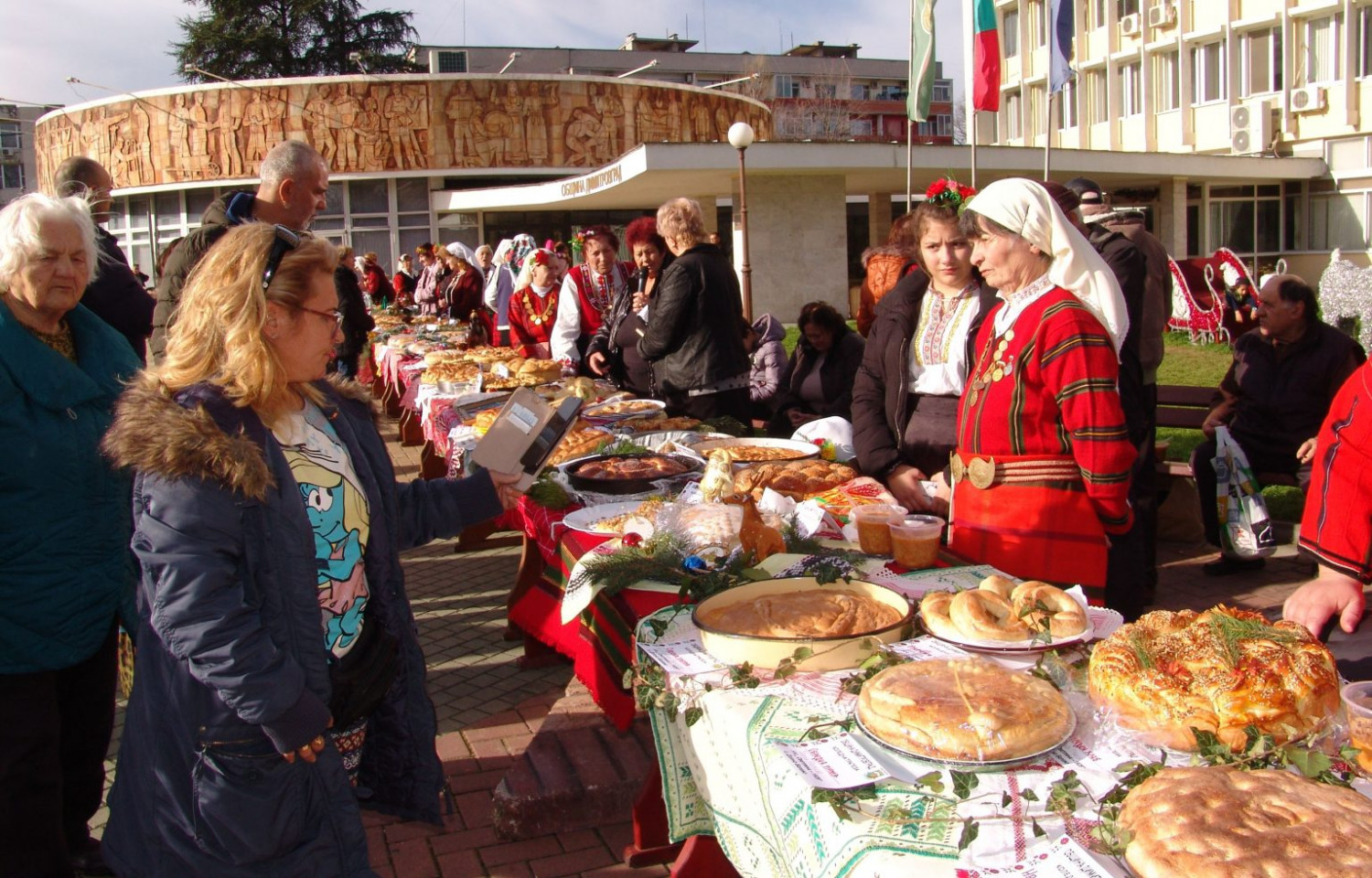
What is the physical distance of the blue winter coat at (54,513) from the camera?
2.60m

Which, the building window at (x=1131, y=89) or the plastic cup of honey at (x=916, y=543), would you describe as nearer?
the plastic cup of honey at (x=916, y=543)

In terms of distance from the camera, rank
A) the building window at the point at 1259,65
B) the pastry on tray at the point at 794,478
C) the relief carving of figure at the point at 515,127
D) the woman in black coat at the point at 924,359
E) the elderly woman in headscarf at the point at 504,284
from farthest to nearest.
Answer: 1. the relief carving of figure at the point at 515,127
2. the building window at the point at 1259,65
3. the elderly woman in headscarf at the point at 504,284
4. the woman in black coat at the point at 924,359
5. the pastry on tray at the point at 794,478

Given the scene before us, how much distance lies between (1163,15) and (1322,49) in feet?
16.1

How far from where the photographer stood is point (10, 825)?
2609 millimetres

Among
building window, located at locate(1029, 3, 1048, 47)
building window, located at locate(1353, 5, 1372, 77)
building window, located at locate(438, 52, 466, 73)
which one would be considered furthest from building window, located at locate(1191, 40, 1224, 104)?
building window, located at locate(438, 52, 466, 73)

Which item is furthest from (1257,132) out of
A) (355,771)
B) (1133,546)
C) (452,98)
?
(355,771)

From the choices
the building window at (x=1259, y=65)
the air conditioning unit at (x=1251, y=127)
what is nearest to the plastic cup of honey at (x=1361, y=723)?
the air conditioning unit at (x=1251, y=127)

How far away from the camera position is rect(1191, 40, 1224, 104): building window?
2997 cm

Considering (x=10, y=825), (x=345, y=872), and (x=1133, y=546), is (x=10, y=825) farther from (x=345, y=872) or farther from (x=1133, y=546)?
(x=1133, y=546)

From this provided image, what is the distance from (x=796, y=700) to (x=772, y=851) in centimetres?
24

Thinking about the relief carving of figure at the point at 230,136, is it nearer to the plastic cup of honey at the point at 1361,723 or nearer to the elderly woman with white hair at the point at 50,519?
the elderly woman with white hair at the point at 50,519

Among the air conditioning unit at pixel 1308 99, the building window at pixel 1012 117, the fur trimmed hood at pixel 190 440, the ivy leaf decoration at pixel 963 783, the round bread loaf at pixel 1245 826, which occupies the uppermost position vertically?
the building window at pixel 1012 117

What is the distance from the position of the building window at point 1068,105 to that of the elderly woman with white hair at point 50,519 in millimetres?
36916

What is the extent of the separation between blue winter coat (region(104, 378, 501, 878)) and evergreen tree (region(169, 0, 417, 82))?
46437 millimetres
